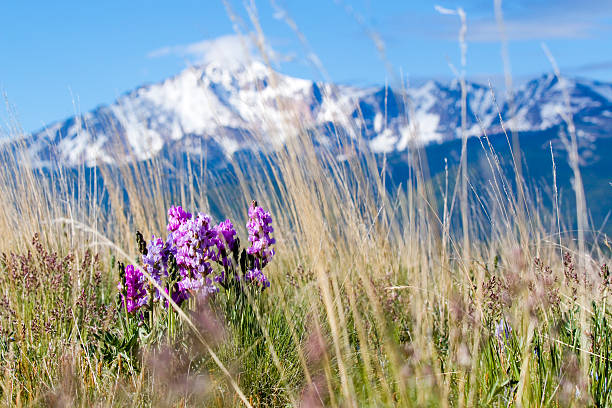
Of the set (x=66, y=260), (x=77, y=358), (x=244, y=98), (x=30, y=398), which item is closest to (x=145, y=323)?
(x=77, y=358)

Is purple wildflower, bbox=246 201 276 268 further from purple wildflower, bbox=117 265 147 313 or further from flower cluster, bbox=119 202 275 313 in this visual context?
purple wildflower, bbox=117 265 147 313

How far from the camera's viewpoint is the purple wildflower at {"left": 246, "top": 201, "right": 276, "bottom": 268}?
1.98m

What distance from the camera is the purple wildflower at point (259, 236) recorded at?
1980mm

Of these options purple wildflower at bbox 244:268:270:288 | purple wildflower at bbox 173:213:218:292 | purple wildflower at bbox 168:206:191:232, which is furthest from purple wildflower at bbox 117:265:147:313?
purple wildflower at bbox 244:268:270:288

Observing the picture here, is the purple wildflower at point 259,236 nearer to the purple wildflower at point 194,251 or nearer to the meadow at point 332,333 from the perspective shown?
the meadow at point 332,333

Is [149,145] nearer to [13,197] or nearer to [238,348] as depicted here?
[13,197]

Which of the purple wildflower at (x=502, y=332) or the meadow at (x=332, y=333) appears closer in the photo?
the meadow at (x=332, y=333)

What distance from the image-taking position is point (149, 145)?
11.9 feet

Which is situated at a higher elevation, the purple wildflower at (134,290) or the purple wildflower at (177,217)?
the purple wildflower at (177,217)

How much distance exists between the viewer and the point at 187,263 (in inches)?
69.4

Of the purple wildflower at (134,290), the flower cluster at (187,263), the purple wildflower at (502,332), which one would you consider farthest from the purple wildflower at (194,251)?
the purple wildflower at (502,332)

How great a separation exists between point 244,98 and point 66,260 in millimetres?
980

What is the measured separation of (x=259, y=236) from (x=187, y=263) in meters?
0.33

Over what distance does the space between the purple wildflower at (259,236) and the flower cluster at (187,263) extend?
0.03m
